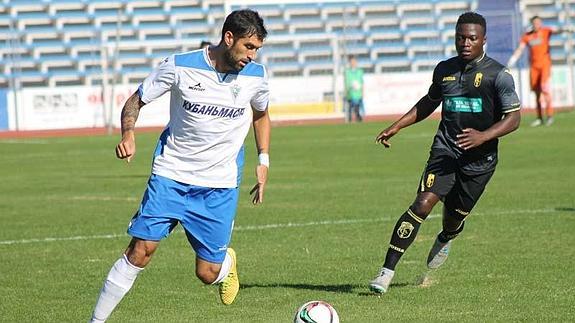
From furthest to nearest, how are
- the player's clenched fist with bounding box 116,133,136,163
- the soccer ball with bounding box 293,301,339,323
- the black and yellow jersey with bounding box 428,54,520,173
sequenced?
the black and yellow jersey with bounding box 428,54,520,173, the soccer ball with bounding box 293,301,339,323, the player's clenched fist with bounding box 116,133,136,163

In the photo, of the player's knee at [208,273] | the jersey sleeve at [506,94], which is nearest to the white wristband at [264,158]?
the player's knee at [208,273]

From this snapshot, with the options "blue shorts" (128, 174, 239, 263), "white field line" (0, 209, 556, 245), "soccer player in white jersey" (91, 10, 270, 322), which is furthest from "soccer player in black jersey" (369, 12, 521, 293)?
"white field line" (0, 209, 556, 245)

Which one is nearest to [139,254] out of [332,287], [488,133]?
[332,287]

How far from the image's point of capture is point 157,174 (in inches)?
301

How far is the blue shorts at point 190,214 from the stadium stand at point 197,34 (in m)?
31.3

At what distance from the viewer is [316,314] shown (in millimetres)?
7355

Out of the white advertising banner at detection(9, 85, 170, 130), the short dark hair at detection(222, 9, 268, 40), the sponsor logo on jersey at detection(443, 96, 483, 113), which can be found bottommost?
the white advertising banner at detection(9, 85, 170, 130)

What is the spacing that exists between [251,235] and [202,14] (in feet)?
105

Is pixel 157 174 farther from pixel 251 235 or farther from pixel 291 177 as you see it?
pixel 291 177

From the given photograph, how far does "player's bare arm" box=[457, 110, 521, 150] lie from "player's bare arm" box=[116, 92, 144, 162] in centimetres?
253

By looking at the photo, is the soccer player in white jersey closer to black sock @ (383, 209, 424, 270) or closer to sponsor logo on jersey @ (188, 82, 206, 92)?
sponsor logo on jersey @ (188, 82, 206, 92)

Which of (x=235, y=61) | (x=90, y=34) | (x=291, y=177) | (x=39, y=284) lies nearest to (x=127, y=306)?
(x=39, y=284)

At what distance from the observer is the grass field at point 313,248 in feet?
28.4

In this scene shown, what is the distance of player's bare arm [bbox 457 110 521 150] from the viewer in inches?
352
